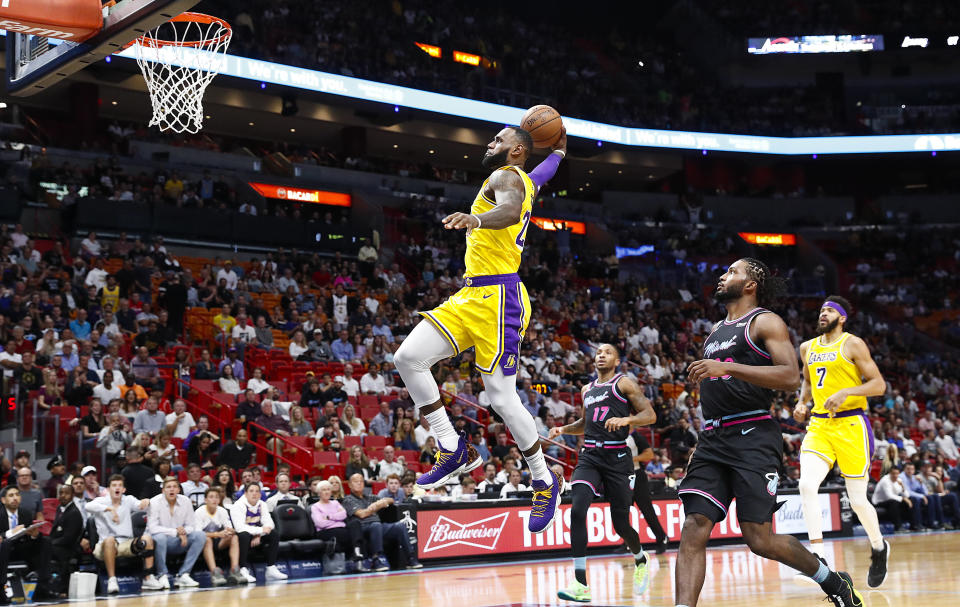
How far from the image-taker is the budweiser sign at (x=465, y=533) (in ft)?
46.1

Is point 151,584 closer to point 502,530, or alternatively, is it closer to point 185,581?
point 185,581

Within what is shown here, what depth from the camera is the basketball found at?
21.6 ft

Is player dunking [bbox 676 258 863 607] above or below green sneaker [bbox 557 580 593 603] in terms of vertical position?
above

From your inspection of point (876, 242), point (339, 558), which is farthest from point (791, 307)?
point (339, 558)

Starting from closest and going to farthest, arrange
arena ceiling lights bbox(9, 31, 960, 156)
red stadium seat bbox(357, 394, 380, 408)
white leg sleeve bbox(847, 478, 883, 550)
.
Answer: white leg sleeve bbox(847, 478, 883, 550) < red stadium seat bbox(357, 394, 380, 408) < arena ceiling lights bbox(9, 31, 960, 156)

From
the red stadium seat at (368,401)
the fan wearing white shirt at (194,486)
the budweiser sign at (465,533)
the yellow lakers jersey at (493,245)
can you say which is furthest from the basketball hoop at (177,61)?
the red stadium seat at (368,401)

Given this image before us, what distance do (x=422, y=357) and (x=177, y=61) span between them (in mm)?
5681

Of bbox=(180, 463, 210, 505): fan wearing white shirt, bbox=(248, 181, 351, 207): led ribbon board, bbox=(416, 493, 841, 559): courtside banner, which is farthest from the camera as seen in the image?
bbox=(248, 181, 351, 207): led ribbon board

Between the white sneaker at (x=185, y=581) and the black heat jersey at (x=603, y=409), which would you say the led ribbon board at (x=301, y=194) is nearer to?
the white sneaker at (x=185, y=581)

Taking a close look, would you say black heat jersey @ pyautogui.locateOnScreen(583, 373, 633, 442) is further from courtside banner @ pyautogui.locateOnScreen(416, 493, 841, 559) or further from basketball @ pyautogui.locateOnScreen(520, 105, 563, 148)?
courtside banner @ pyautogui.locateOnScreen(416, 493, 841, 559)

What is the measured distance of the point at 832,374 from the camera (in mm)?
9617

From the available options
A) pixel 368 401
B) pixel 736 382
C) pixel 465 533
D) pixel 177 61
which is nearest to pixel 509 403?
pixel 736 382

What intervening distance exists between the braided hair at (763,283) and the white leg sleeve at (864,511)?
11.1 ft

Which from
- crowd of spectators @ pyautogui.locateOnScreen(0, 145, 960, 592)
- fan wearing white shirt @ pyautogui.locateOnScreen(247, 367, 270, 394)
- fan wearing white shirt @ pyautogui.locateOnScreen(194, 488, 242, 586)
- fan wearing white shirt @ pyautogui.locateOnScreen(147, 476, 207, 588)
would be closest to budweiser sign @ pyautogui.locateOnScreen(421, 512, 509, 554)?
crowd of spectators @ pyautogui.locateOnScreen(0, 145, 960, 592)
